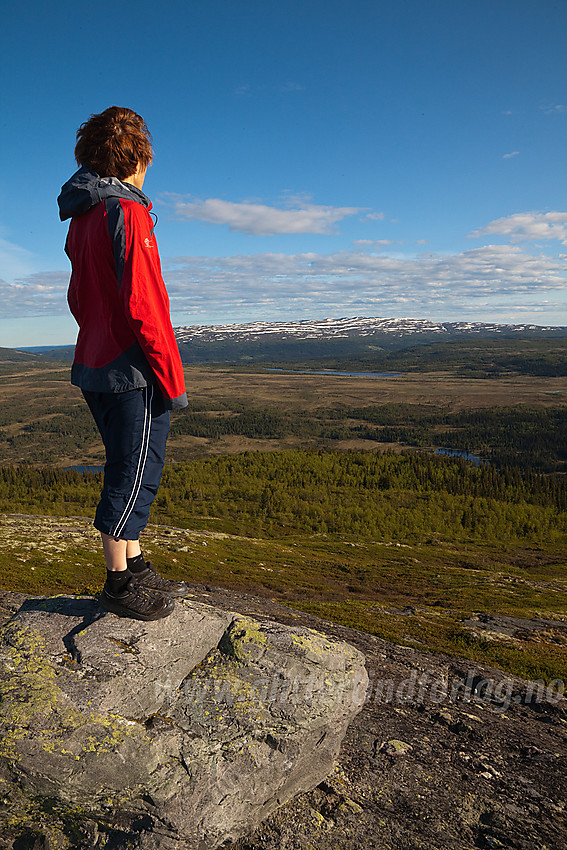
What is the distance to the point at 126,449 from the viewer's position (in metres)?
4.70

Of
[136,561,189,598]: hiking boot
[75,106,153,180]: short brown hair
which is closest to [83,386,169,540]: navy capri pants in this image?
[136,561,189,598]: hiking boot

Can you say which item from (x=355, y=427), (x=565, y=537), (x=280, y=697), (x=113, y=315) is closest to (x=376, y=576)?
(x=280, y=697)

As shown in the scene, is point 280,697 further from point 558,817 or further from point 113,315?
point 113,315

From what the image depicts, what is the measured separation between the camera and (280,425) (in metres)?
177

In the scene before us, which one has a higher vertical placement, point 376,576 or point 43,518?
point 43,518

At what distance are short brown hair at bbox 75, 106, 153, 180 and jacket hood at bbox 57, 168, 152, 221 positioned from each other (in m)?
0.14

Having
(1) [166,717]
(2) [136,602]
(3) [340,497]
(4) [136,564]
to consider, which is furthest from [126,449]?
(3) [340,497]

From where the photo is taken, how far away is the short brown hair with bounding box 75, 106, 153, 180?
14.9 feet

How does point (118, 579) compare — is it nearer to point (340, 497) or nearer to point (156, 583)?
point (156, 583)

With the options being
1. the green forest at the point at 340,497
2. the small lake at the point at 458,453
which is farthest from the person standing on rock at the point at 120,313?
the small lake at the point at 458,453

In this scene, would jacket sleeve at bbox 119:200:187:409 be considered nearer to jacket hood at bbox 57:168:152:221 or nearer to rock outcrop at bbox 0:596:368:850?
jacket hood at bbox 57:168:152:221

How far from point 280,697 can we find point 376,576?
2445 cm

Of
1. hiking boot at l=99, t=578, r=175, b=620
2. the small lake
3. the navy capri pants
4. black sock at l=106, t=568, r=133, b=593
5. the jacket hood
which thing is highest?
the jacket hood

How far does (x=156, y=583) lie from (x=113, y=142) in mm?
4706
